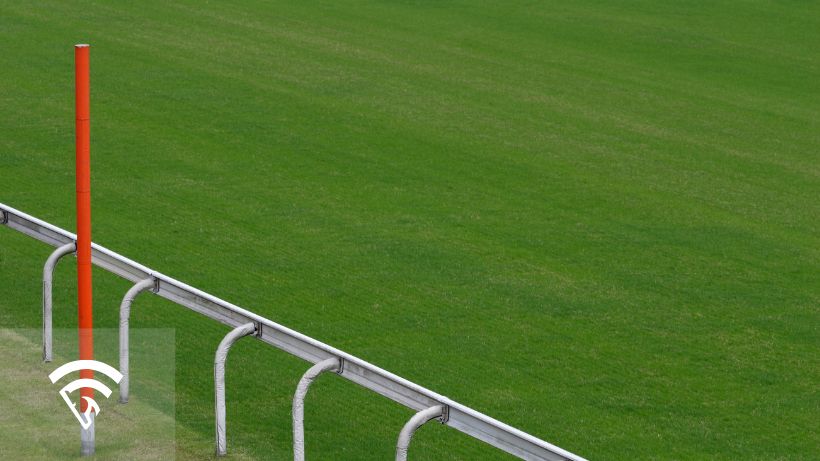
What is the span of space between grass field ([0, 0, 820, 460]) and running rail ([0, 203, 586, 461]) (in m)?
0.59

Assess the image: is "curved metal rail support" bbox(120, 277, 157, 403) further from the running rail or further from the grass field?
the grass field

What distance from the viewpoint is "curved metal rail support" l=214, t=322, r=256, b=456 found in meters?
5.00

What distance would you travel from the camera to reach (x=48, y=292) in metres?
Result: 5.93

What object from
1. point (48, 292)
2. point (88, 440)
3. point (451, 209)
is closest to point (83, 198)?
point (88, 440)

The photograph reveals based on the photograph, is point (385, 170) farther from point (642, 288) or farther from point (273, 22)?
point (273, 22)

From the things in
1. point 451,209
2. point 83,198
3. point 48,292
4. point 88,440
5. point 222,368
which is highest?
point 83,198

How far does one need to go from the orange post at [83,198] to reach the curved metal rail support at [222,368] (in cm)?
48

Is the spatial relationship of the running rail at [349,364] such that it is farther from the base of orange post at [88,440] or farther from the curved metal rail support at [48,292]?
the base of orange post at [88,440]

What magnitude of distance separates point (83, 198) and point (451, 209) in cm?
478

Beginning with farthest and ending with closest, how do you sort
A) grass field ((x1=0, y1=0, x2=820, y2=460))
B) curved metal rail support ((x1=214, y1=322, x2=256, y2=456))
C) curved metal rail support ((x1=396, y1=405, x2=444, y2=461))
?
grass field ((x1=0, y1=0, x2=820, y2=460)) → curved metal rail support ((x1=214, y1=322, x2=256, y2=456)) → curved metal rail support ((x1=396, y1=405, x2=444, y2=461))

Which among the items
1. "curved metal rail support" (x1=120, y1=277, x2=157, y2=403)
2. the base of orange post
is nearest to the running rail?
"curved metal rail support" (x1=120, y1=277, x2=157, y2=403)

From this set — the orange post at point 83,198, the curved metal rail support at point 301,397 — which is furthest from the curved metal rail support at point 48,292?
the curved metal rail support at point 301,397

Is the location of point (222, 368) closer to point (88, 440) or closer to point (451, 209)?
point (88, 440)

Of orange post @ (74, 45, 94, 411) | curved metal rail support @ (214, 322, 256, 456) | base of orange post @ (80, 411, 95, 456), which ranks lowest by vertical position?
base of orange post @ (80, 411, 95, 456)
